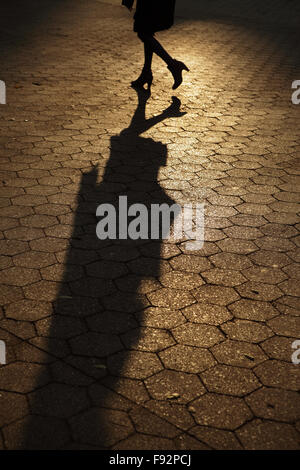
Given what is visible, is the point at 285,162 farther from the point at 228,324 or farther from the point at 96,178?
the point at 228,324

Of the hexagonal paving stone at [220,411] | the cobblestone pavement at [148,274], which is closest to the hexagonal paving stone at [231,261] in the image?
the cobblestone pavement at [148,274]

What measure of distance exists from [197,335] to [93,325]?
2.20 ft

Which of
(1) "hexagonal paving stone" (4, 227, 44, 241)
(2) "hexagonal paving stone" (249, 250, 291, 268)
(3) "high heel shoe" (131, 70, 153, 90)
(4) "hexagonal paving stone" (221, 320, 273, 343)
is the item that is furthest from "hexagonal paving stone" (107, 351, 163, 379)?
(3) "high heel shoe" (131, 70, 153, 90)

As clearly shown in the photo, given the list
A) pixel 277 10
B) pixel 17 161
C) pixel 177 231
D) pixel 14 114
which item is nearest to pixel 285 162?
pixel 177 231

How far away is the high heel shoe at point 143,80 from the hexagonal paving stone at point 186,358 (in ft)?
19.8

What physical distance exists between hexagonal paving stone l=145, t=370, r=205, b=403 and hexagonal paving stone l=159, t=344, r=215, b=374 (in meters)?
0.06

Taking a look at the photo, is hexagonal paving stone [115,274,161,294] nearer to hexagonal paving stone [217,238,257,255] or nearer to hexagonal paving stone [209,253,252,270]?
hexagonal paving stone [209,253,252,270]

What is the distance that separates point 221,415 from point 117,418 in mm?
551

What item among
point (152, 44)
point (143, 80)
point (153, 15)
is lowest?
point (143, 80)

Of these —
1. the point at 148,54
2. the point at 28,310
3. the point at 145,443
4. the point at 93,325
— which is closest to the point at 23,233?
the point at 28,310

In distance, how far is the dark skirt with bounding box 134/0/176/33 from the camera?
7.74 m

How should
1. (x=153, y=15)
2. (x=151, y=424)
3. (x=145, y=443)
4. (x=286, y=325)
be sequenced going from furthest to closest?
1. (x=153, y=15)
2. (x=286, y=325)
3. (x=151, y=424)
4. (x=145, y=443)

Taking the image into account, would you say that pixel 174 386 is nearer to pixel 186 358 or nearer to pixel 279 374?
pixel 186 358

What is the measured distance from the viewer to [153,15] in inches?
306
